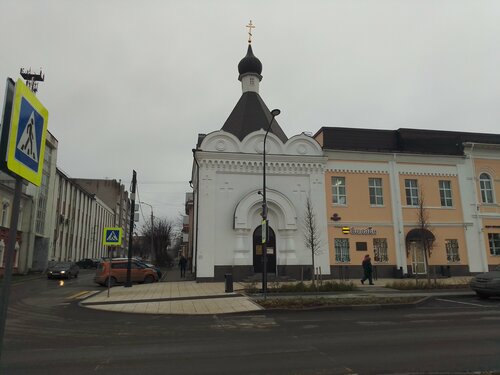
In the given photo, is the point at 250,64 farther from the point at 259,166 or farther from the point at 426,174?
the point at 426,174

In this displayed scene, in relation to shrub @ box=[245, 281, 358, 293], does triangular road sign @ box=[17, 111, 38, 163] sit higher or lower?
higher

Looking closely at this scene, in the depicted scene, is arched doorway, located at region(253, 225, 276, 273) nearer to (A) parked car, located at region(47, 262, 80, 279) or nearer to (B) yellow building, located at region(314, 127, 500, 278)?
(B) yellow building, located at region(314, 127, 500, 278)

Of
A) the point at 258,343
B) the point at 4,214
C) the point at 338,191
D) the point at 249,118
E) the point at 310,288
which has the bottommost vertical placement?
the point at 258,343

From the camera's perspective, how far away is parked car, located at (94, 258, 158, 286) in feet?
83.7

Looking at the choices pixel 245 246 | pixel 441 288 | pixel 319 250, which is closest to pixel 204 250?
pixel 245 246

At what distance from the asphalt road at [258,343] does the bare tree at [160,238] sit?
45.6m

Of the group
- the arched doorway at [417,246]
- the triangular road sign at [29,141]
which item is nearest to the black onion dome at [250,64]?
the arched doorway at [417,246]

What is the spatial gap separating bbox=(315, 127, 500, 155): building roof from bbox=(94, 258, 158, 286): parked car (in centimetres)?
1552

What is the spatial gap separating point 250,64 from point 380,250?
683 inches

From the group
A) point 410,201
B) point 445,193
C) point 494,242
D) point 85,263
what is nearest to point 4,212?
point 85,263

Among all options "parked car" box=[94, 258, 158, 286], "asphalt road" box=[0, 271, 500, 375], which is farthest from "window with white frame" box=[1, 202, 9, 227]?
"asphalt road" box=[0, 271, 500, 375]

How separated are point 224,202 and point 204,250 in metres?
3.36

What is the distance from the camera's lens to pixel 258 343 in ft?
28.0

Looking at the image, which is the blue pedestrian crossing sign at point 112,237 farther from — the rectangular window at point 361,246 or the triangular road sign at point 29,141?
the rectangular window at point 361,246
